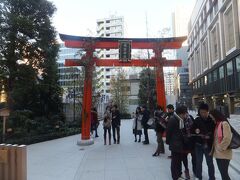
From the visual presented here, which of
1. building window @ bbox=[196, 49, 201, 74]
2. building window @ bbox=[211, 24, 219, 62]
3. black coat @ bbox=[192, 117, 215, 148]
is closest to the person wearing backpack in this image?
black coat @ bbox=[192, 117, 215, 148]

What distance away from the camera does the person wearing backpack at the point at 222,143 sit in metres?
5.10

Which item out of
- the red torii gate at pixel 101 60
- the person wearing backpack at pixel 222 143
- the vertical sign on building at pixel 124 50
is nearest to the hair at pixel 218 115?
the person wearing backpack at pixel 222 143

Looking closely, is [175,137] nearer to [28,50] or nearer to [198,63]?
[28,50]

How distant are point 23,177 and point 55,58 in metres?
13.6

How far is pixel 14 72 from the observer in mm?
16188

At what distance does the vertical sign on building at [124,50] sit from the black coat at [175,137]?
7849 millimetres

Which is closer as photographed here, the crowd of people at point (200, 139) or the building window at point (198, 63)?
the crowd of people at point (200, 139)

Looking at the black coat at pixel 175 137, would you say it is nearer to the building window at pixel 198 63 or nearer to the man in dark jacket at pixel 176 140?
the man in dark jacket at pixel 176 140

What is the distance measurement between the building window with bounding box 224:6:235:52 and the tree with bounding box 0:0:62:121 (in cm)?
2276

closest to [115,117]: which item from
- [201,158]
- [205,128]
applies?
[201,158]

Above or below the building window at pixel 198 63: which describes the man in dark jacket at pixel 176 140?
below

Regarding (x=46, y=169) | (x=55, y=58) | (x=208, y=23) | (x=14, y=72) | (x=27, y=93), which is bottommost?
(x=46, y=169)

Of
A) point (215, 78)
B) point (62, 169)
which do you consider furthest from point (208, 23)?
point (62, 169)

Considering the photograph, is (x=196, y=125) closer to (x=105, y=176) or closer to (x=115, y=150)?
(x=105, y=176)
